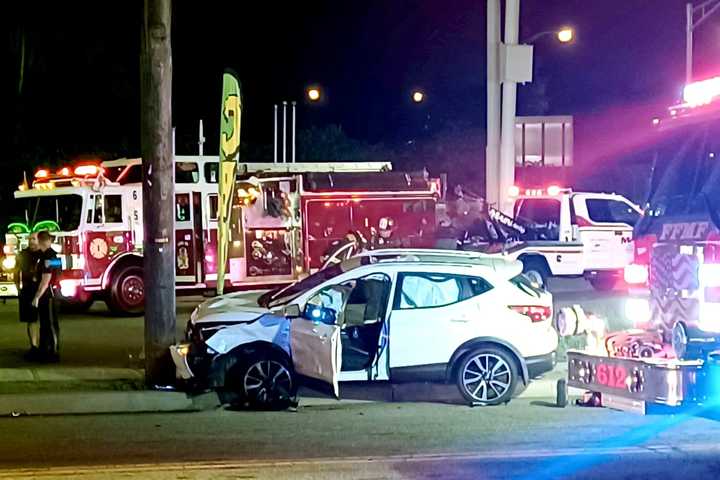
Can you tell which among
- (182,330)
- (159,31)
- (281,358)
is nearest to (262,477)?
(281,358)

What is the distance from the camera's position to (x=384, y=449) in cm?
943

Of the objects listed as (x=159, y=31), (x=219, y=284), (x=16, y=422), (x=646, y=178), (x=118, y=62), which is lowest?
(x=16, y=422)

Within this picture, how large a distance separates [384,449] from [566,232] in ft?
42.1

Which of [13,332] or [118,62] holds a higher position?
[118,62]

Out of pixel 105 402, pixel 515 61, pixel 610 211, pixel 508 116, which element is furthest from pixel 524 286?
pixel 508 116

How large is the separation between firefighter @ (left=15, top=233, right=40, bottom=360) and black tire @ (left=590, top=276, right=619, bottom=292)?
38.4 ft

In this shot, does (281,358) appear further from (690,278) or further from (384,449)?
(690,278)

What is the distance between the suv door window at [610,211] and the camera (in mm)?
21812

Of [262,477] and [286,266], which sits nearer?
[262,477]

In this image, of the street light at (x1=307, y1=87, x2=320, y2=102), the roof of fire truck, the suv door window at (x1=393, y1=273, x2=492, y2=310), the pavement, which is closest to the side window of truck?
the roof of fire truck

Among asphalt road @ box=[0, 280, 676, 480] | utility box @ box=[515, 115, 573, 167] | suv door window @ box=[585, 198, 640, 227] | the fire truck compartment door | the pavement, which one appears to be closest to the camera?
asphalt road @ box=[0, 280, 676, 480]

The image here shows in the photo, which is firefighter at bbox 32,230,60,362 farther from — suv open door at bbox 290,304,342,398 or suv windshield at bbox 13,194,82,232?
suv windshield at bbox 13,194,82,232

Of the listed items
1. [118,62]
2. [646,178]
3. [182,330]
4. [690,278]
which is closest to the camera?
[690,278]

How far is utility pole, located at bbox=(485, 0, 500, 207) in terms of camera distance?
2339cm
